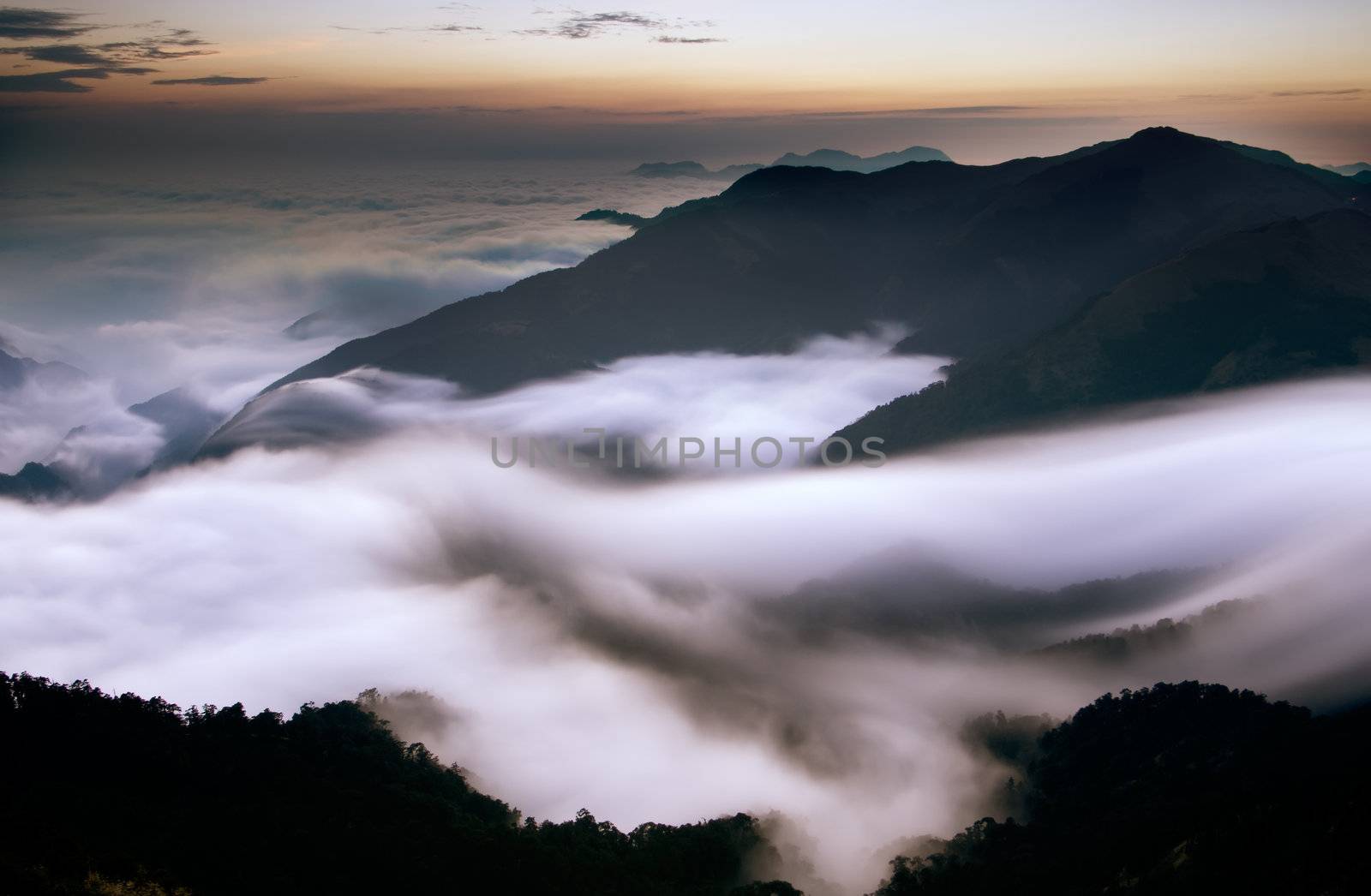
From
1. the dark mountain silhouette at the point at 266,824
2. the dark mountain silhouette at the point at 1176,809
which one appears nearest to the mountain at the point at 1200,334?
the dark mountain silhouette at the point at 1176,809

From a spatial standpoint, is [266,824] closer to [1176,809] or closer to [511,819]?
[511,819]

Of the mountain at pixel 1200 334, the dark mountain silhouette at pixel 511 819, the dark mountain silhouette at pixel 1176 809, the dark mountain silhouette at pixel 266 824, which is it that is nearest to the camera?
the dark mountain silhouette at pixel 266 824

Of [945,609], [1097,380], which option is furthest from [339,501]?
[1097,380]

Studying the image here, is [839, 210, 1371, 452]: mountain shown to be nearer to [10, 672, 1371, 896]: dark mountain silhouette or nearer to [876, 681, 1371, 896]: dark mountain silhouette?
[876, 681, 1371, 896]: dark mountain silhouette

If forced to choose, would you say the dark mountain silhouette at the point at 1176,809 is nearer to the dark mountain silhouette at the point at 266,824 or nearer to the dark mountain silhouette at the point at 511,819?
the dark mountain silhouette at the point at 511,819

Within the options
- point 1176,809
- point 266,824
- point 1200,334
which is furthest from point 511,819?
point 1200,334

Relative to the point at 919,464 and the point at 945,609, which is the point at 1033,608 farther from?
the point at 919,464
